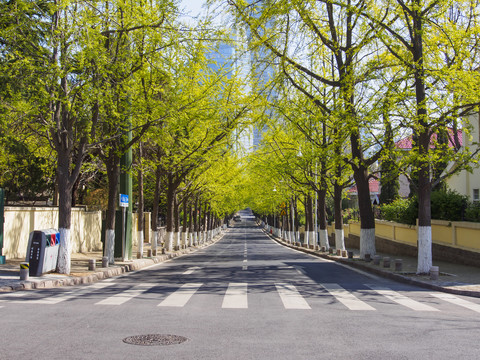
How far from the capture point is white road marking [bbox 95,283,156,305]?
1054cm

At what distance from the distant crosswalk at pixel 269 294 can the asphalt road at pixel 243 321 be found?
0.8 inches

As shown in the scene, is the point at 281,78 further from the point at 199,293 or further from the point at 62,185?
the point at 199,293

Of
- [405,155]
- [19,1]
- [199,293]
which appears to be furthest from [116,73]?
[405,155]

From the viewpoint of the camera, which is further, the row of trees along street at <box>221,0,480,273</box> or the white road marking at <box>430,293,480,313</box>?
the row of trees along street at <box>221,0,480,273</box>

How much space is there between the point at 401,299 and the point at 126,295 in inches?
240

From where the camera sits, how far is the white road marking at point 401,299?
10108 mm

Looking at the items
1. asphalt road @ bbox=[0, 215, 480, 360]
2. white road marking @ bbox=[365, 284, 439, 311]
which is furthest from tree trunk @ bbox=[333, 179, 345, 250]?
white road marking @ bbox=[365, 284, 439, 311]

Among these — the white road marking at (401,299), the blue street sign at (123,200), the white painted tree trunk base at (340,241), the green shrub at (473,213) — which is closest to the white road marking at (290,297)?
the white road marking at (401,299)

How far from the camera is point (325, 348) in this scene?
21.5 feet

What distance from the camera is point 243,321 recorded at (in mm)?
8422

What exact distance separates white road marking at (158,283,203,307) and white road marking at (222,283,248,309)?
0.83 meters

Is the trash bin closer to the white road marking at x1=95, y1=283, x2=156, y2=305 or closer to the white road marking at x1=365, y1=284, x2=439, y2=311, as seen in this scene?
the white road marking at x1=95, y1=283, x2=156, y2=305

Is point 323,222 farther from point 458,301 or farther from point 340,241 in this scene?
point 458,301

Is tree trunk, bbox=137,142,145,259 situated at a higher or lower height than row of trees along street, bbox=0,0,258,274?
lower
